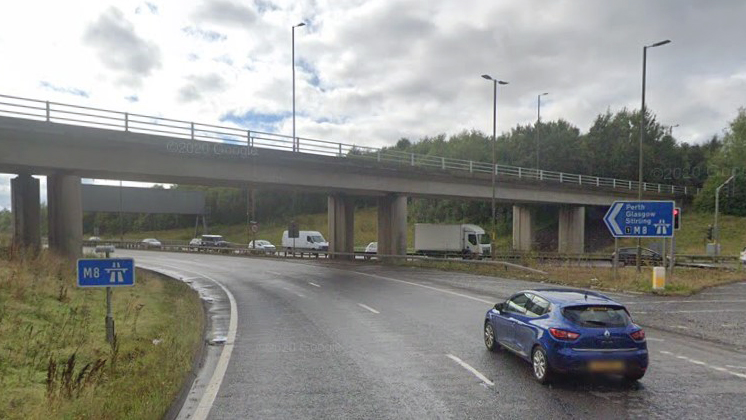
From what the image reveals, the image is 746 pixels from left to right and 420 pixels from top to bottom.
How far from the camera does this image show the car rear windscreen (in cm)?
853

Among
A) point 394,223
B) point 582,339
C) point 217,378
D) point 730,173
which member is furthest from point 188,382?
point 730,173

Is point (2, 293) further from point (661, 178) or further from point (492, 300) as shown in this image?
point (661, 178)

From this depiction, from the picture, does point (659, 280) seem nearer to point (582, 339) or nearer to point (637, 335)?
point (637, 335)

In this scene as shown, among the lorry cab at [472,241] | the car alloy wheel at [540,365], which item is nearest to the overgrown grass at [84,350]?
the car alloy wheel at [540,365]

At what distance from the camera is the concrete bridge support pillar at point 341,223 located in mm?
Answer: 45469

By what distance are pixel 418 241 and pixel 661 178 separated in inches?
1937

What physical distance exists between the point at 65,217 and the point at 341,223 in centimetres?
2215

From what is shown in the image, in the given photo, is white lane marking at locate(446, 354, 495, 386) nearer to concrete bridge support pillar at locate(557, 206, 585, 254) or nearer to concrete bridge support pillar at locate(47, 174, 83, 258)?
concrete bridge support pillar at locate(47, 174, 83, 258)

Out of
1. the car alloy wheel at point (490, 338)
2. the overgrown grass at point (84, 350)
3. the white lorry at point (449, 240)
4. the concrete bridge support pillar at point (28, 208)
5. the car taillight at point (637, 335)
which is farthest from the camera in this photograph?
the white lorry at point (449, 240)

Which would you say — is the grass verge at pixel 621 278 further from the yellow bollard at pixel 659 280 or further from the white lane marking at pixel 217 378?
the white lane marking at pixel 217 378

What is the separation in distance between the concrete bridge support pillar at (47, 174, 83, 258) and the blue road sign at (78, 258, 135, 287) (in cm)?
1851

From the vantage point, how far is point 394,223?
43500 mm

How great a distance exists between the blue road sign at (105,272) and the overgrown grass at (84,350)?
124cm

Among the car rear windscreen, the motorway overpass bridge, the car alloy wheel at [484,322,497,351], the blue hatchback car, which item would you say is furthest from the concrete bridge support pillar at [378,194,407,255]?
the car rear windscreen
